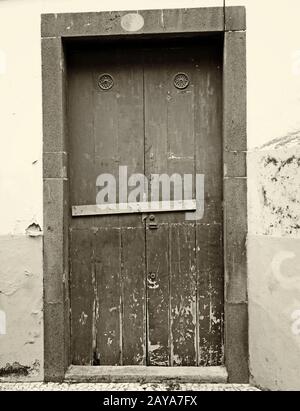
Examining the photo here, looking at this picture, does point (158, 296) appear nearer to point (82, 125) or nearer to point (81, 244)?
point (81, 244)

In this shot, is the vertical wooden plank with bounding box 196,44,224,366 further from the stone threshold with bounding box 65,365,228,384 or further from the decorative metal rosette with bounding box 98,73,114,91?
the decorative metal rosette with bounding box 98,73,114,91

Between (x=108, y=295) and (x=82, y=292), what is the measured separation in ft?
0.68

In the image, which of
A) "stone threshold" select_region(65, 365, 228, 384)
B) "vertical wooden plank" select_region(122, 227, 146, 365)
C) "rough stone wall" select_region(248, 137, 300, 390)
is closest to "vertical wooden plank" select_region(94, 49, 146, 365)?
"vertical wooden plank" select_region(122, 227, 146, 365)

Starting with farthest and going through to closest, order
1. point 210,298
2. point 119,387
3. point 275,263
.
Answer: point 210,298
point 119,387
point 275,263

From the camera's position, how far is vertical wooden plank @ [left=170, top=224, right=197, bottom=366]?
360cm

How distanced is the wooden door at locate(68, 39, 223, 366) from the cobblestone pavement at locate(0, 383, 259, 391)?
8.7 inches

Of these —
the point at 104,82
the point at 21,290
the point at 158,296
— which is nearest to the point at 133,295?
the point at 158,296

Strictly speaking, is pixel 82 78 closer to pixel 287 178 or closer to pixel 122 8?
pixel 122 8

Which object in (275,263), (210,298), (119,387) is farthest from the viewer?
(210,298)

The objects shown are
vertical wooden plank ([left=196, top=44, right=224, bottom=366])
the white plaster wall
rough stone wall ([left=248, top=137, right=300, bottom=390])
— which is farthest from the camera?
vertical wooden plank ([left=196, top=44, right=224, bottom=366])

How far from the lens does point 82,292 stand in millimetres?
3639

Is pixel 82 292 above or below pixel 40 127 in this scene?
below

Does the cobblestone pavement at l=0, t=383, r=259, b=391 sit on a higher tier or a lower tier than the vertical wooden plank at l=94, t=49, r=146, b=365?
lower

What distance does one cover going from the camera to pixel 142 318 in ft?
11.9
